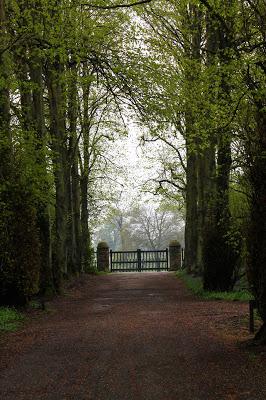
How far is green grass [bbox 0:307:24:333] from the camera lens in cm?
1005

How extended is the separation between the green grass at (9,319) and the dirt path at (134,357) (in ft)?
1.03

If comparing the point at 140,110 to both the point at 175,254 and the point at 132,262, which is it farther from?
the point at 132,262

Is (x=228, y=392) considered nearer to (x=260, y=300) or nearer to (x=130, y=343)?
(x=260, y=300)

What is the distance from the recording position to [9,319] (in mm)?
10984

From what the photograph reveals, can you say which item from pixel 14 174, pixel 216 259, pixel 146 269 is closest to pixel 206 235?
pixel 216 259

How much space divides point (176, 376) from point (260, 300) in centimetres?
199

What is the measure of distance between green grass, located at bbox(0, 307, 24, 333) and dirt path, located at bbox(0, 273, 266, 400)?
1.03ft

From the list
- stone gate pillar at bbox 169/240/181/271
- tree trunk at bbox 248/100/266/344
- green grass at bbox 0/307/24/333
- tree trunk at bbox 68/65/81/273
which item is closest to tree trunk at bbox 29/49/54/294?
green grass at bbox 0/307/24/333

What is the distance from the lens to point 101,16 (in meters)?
19.2

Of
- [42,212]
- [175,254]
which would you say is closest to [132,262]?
[175,254]

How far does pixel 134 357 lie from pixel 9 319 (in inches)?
190

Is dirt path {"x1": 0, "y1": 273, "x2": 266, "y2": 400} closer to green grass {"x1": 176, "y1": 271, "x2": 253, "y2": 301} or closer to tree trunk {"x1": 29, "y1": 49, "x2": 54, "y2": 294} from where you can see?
green grass {"x1": 176, "y1": 271, "x2": 253, "y2": 301}

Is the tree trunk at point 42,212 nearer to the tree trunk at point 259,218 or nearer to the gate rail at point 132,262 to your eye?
the tree trunk at point 259,218

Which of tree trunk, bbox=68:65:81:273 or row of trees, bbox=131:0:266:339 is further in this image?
tree trunk, bbox=68:65:81:273
